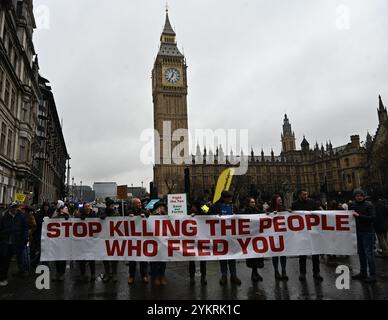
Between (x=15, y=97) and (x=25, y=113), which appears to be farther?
(x=25, y=113)

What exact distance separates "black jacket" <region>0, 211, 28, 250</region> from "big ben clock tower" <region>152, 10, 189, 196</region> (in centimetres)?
9265

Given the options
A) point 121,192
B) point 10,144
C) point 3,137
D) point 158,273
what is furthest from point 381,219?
point 10,144

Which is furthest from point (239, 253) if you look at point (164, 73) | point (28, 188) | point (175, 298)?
point (164, 73)

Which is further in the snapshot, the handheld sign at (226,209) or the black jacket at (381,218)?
the black jacket at (381,218)

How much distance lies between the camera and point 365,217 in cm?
734

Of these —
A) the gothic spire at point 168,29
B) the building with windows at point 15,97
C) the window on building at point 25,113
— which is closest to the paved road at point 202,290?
the building with windows at point 15,97

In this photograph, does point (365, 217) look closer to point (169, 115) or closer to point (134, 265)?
point (134, 265)

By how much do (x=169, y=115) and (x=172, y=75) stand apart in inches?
582

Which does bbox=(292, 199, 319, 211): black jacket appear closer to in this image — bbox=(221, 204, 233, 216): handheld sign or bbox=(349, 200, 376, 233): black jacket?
bbox=(349, 200, 376, 233): black jacket

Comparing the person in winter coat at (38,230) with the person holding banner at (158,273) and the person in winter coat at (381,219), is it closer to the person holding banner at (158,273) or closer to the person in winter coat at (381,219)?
the person holding banner at (158,273)

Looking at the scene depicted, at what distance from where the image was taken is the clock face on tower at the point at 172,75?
359ft

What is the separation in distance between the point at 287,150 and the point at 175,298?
5392 inches

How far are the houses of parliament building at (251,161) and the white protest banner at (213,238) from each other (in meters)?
66.9

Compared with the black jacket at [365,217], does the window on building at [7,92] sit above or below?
above
